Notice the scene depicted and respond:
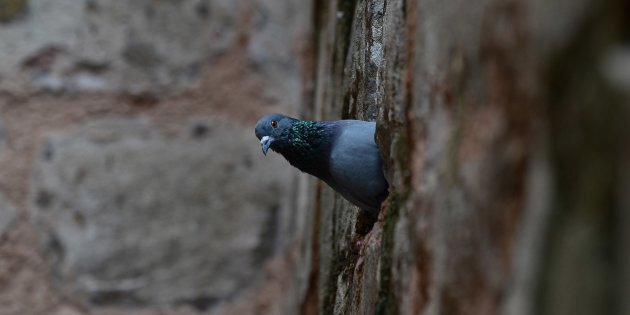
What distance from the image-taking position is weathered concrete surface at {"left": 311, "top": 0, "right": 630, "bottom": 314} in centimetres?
65

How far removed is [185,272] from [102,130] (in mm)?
375

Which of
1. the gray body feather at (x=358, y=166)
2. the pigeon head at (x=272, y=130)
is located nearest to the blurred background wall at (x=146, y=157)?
the pigeon head at (x=272, y=130)

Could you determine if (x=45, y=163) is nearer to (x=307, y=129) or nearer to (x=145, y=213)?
(x=145, y=213)

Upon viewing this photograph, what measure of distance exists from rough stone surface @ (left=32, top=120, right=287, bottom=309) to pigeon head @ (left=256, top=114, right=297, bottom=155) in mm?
154

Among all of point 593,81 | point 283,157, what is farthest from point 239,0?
point 593,81

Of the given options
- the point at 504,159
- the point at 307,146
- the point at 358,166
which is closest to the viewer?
the point at 504,159

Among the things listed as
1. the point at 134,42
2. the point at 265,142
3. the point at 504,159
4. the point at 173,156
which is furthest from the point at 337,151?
the point at 504,159

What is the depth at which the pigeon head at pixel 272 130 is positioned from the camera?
1.96 meters

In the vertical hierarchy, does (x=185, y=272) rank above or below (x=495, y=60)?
below

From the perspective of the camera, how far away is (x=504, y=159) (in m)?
0.76

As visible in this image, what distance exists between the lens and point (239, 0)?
214 cm

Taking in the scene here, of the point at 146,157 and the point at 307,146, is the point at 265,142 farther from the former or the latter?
the point at 146,157

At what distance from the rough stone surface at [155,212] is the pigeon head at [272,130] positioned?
0.50 feet

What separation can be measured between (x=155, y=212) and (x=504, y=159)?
1.41 m
